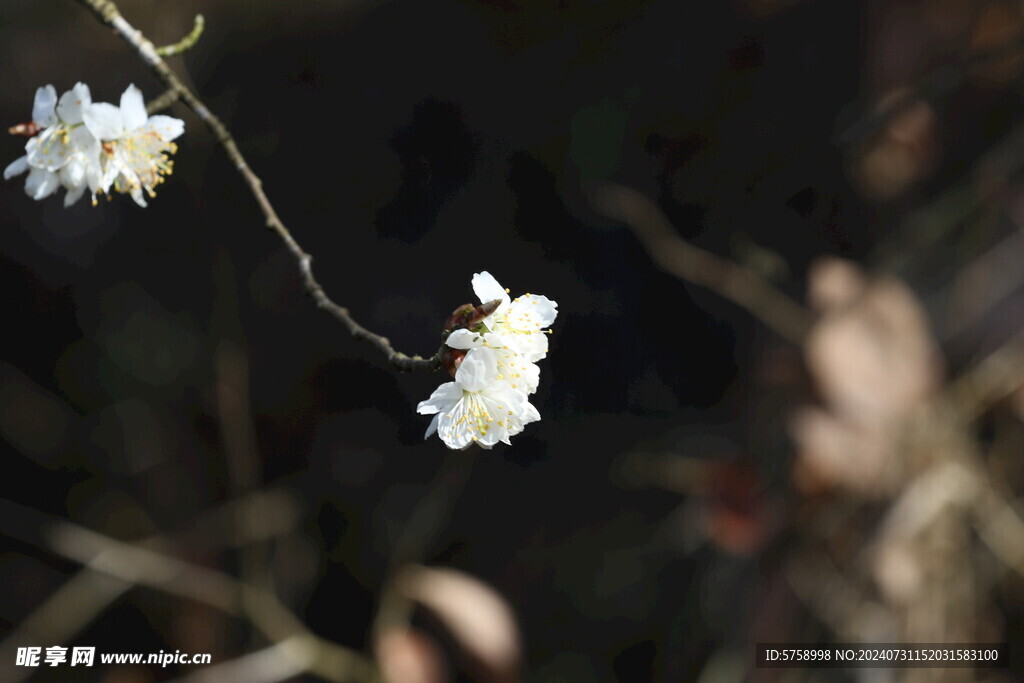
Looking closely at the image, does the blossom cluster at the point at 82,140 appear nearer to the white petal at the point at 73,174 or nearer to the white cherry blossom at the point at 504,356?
the white petal at the point at 73,174

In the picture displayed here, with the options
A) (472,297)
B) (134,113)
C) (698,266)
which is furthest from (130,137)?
(698,266)

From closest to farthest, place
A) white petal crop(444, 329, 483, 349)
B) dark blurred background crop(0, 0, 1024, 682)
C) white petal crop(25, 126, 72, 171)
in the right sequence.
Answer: white petal crop(444, 329, 483, 349)
white petal crop(25, 126, 72, 171)
dark blurred background crop(0, 0, 1024, 682)

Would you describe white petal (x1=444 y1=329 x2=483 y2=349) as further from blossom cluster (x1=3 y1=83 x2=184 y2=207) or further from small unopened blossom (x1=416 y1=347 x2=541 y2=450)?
blossom cluster (x1=3 y1=83 x2=184 y2=207)

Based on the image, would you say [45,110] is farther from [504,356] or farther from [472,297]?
[472,297]

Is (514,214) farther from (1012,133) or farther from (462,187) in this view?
(1012,133)

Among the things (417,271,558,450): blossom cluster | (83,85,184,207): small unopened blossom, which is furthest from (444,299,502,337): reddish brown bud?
(83,85,184,207): small unopened blossom

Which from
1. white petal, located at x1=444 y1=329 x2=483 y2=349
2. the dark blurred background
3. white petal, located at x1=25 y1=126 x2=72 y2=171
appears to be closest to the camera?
white petal, located at x1=444 y1=329 x2=483 y2=349

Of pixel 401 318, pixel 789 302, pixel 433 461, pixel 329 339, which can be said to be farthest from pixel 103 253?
pixel 789 302
